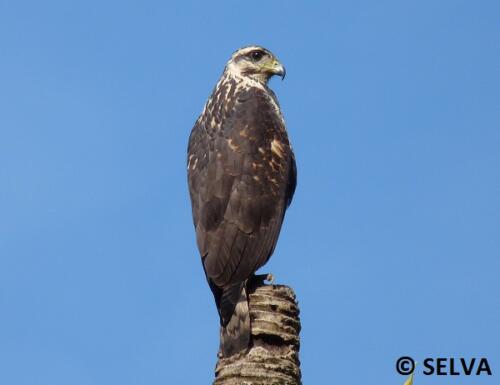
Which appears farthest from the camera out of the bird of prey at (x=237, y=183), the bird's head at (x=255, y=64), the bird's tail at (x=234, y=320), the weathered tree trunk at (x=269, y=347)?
the bird's head at (x=255, y=64)

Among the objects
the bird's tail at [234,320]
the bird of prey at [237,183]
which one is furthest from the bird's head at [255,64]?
the bird's tail at [234,320]

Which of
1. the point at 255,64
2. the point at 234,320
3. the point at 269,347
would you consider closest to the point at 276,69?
the point at 255,64

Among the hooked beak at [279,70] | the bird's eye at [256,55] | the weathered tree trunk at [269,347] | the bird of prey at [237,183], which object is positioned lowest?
the weathered tree trunk at [269,347]

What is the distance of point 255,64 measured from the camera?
35.7 feet

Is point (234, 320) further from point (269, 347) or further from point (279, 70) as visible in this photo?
point (279, 70)

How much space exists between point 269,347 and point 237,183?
227cm

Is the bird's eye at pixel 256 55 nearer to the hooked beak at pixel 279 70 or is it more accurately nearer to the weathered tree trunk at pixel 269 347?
the hooked beak at pixel 279 70

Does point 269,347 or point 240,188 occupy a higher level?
point 240,188

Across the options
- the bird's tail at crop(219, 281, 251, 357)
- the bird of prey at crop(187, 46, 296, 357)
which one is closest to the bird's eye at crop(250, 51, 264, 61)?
the bird of prey at crop(187, 46, 296, 357)

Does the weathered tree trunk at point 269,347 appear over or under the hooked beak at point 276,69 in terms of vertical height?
under

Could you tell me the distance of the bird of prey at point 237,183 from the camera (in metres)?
8.72

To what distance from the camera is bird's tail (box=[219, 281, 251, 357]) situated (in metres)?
7.32

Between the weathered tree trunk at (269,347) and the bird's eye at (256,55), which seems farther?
the bird's eye at (256,55)

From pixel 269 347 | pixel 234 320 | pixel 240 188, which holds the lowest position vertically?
pixel 269 347
